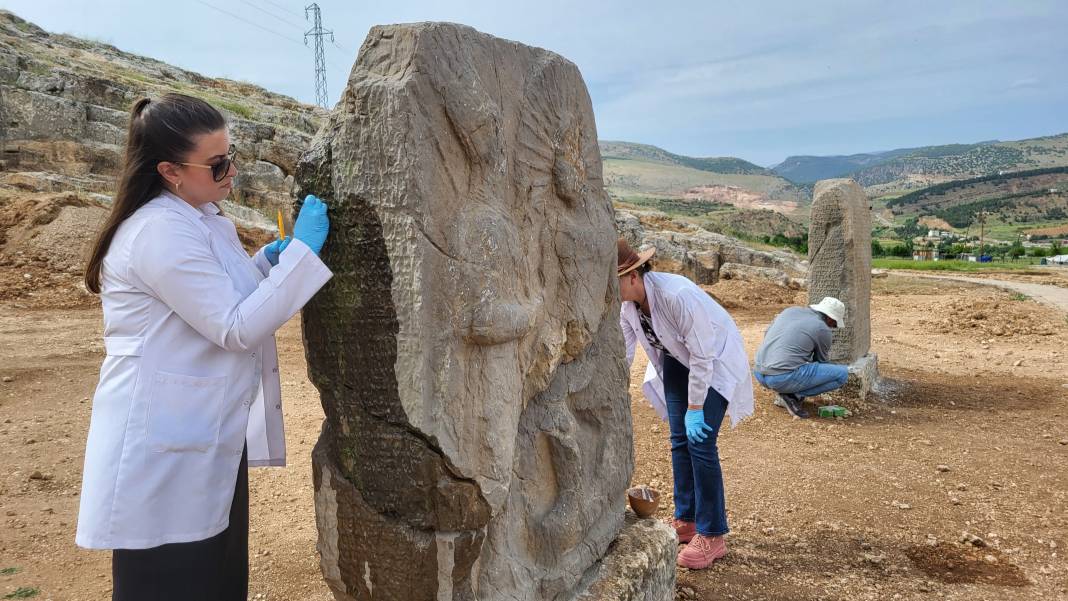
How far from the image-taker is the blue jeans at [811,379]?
6.16 meters

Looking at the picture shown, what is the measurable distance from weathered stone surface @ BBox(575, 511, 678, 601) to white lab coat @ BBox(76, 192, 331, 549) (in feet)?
4.97

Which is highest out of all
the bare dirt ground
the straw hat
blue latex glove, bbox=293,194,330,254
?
blue latex glove, bbox=293,194,330,254

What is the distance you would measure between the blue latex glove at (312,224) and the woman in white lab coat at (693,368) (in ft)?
5.07

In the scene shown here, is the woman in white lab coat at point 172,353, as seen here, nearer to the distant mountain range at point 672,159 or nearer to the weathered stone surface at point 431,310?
the weathered stone surface at point 431,310

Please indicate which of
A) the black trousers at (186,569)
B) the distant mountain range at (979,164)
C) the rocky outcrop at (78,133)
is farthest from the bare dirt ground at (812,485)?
the distant mountain range at (979,164)

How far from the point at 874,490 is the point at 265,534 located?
13.2 ft

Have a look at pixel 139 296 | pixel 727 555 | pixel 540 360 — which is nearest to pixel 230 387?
pixel 139 296

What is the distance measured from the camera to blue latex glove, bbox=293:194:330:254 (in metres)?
2.07

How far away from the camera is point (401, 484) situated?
2156mm

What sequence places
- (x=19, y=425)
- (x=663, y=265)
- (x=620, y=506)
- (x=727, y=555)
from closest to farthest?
(x=620, y=506) → (x=727, y=555) → (x=19, y=425) → (x=663, y=265)

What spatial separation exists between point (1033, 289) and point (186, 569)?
1847cm

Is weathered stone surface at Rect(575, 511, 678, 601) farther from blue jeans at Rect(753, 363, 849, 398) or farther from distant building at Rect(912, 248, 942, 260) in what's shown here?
distant building at Rect(912, 248, 942, 260)

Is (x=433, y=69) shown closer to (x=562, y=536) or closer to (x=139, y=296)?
(x=139, y=296)

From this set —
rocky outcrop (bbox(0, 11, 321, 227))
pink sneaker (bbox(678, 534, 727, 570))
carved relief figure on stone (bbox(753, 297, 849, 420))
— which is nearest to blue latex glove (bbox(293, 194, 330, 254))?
pink sneaker (bbox(678, 534, 727, 570))
